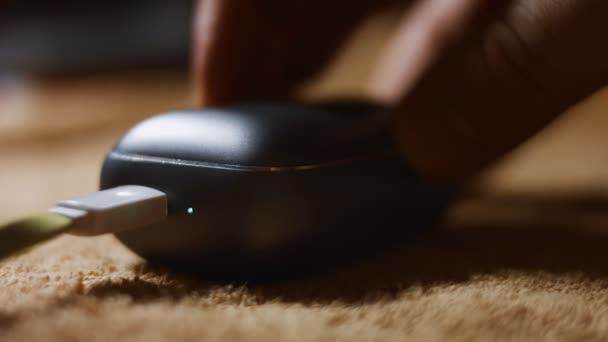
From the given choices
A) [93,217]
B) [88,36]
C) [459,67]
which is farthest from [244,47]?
[88,36]

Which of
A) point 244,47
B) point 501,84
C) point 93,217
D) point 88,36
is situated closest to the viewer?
point 93,217

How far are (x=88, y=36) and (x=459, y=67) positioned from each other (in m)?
2.12

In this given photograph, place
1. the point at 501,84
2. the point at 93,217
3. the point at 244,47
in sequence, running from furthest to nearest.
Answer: the point at 244,47 < the point at 501,84 < the point at 93,217

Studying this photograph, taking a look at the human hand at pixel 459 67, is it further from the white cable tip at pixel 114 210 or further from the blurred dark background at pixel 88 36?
the blurred dark background at pixel 88 36

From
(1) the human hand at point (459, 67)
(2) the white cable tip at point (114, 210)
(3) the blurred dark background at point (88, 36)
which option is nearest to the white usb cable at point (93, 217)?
(2) the white cable tip at point (114, 210)

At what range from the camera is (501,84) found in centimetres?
51

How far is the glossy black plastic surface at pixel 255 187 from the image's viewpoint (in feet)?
1.31

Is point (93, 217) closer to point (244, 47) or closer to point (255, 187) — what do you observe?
point (255, 187)

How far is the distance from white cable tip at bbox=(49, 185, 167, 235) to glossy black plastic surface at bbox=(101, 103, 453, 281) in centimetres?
1

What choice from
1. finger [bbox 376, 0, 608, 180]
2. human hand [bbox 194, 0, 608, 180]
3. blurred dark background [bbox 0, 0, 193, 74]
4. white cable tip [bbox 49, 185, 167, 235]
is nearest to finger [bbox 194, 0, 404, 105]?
human hand [bbox 194, 0, 608, 180]

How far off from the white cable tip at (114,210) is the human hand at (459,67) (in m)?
0.24

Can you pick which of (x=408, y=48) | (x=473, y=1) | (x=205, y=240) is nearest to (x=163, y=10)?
(x=408, y=48)

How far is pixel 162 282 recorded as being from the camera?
0.41 metres

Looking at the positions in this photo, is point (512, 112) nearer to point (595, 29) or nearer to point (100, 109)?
point (595, 29)
